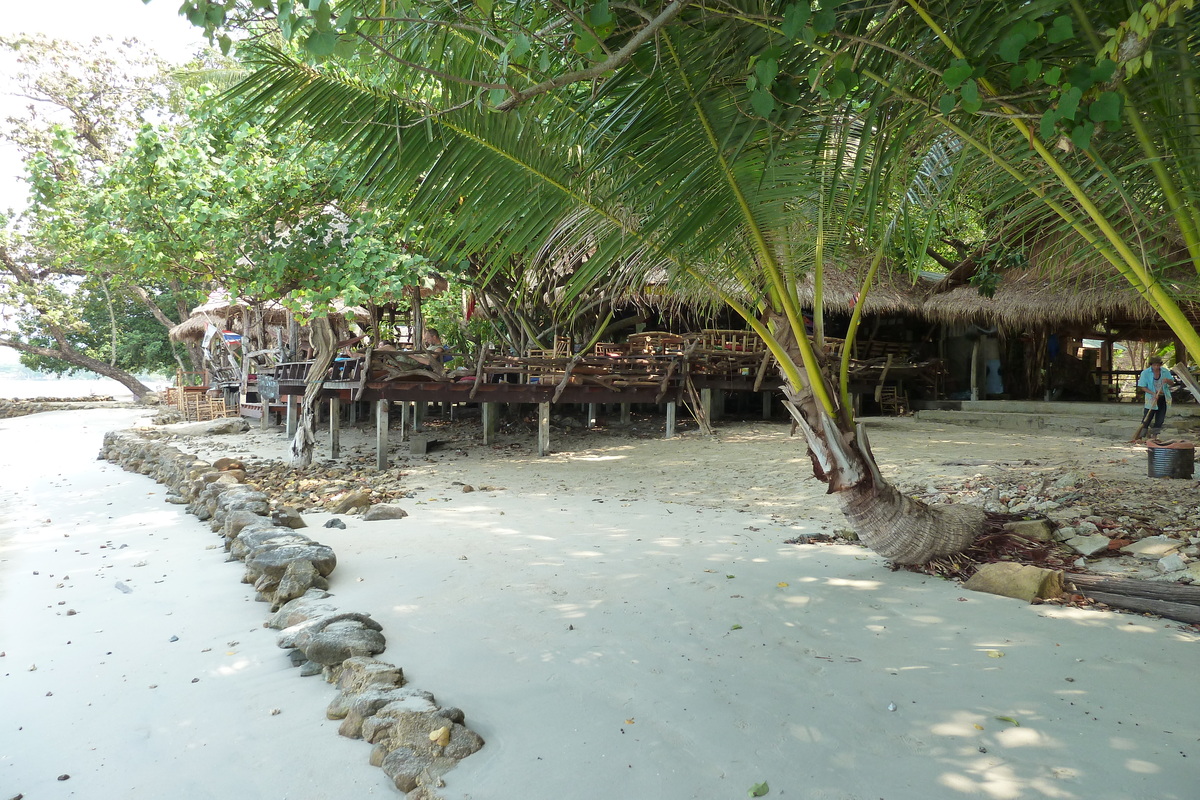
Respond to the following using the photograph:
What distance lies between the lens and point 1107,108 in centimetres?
196

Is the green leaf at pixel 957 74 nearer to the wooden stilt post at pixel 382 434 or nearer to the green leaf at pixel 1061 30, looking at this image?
the green leaf at pixel 1061 30

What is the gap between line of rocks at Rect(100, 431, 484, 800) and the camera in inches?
97.8

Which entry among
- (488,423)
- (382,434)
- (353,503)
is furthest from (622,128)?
(488,423)

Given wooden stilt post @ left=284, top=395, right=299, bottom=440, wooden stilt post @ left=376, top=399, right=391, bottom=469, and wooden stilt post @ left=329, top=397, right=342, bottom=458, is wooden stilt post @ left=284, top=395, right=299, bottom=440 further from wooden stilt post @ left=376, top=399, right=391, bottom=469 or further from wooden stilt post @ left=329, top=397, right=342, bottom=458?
wooden stilt post @ left=376, top=399, right=391, bottom=469

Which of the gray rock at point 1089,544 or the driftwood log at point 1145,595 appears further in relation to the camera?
the gray rock at point 1089,544

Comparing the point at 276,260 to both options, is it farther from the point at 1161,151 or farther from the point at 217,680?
the point at 1161,151

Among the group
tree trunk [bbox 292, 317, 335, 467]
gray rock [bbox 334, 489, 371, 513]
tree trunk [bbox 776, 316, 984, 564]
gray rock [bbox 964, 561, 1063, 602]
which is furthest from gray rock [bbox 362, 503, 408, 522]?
gray rock [bbox 964, 561, 1063, 602]

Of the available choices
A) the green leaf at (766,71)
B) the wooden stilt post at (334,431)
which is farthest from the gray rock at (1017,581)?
the wooden stilt post at (334,431)

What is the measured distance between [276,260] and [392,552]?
156 inches

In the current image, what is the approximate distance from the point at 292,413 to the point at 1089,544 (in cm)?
1116

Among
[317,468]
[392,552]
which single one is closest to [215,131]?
[317,468]

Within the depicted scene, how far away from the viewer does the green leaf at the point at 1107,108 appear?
195 cm

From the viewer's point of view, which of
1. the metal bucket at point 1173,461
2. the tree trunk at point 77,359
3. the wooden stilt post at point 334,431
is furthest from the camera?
the tree trunk at point 77,359

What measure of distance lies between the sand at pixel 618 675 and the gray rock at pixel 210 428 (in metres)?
8.84
